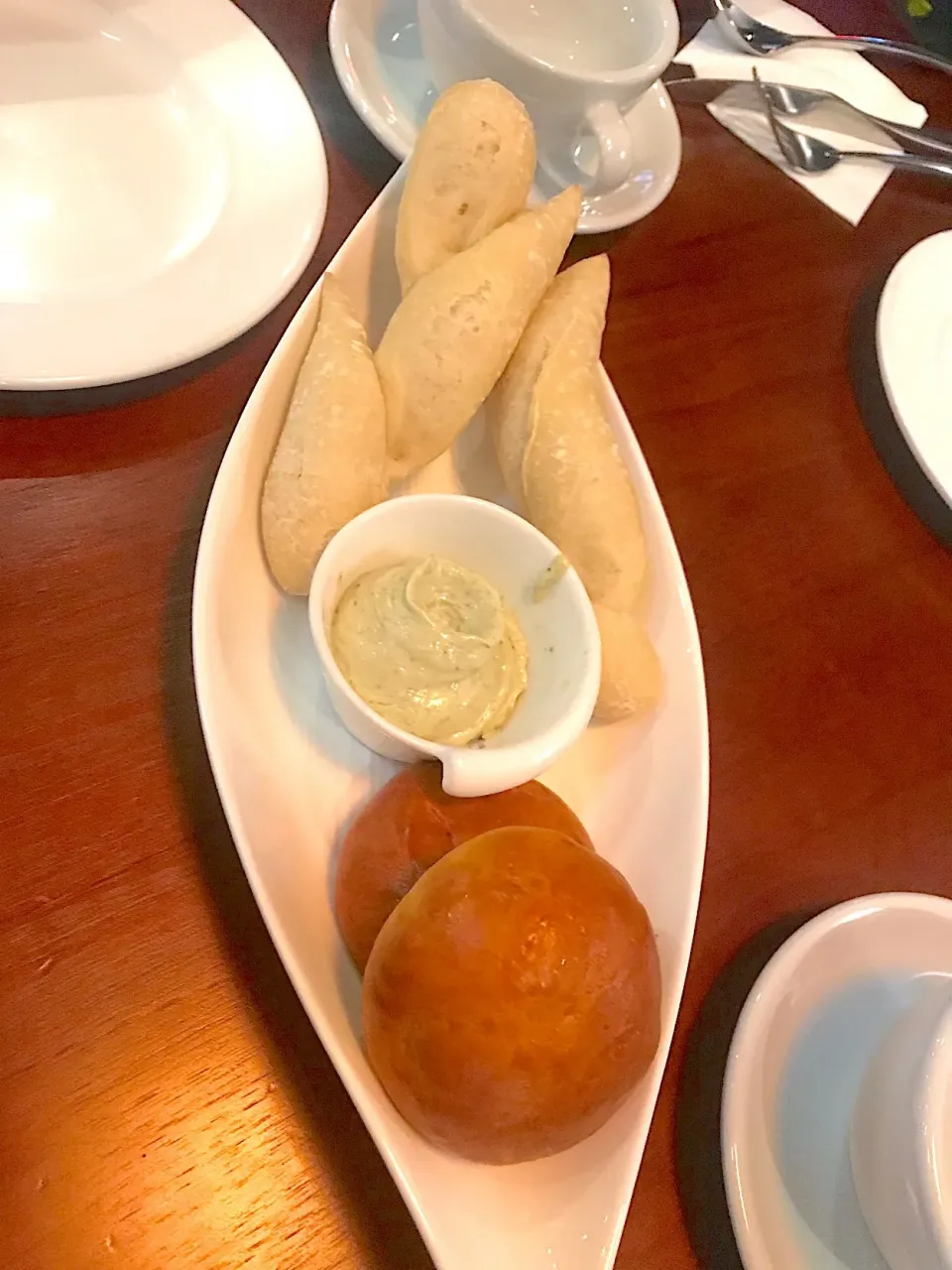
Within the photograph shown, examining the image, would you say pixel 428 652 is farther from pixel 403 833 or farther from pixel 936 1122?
pixel 936 1122

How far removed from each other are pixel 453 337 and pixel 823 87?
27.3 inches

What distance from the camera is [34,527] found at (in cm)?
53

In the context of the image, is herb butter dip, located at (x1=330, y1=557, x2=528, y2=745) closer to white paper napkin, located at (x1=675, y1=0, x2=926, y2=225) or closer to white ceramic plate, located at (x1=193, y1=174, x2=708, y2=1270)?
white ceramic plate, located at (x1=193, y1=174, x2=708, y2=1270)

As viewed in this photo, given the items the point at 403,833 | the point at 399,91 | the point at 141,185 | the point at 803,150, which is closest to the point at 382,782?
the point at 403,833

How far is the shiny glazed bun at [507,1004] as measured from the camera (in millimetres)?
392

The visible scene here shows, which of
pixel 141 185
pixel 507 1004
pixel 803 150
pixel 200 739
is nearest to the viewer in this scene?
pixel 507 1004

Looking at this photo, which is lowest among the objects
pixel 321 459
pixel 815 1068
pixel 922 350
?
pixel 815 1068

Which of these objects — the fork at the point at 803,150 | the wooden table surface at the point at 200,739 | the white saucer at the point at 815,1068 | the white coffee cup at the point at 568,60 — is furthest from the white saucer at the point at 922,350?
the white saucer at the point at 815,1068

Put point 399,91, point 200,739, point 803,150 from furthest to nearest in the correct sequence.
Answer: point 803,150 → point 399,91 → point 200,739

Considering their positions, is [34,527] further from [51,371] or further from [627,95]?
[627,95]

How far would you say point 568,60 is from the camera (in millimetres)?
816

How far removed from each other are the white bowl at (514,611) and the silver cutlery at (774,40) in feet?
2.31

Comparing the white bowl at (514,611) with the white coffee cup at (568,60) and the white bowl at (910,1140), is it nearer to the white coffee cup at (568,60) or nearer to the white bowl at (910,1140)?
the white bowl at (910,1140)

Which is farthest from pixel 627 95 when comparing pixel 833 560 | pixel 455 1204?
pixel 455 1204
